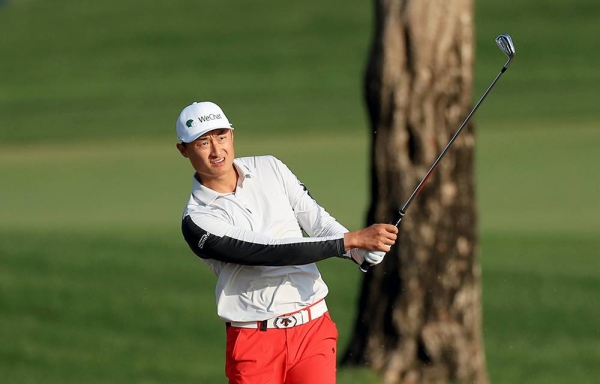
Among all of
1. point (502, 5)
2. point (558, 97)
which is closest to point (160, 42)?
point (502, 5)

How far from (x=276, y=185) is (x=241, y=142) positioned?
2375 cm

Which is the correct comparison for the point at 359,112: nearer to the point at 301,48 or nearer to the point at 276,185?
the point at 301,48

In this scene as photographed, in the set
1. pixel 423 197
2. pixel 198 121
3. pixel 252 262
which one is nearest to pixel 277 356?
pixel 252 262

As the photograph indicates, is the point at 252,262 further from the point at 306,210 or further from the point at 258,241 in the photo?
the point at 306,210

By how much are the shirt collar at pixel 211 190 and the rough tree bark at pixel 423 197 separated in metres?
3.06

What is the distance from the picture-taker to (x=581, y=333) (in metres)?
11.6

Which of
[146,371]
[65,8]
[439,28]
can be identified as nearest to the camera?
[439,28]

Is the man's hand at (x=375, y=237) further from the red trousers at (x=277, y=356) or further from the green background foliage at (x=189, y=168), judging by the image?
the green background foliage at (x=189, y=168)

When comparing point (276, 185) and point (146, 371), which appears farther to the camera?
point (146, 371)

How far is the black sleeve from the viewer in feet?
18.4

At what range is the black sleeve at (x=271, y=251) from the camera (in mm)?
5613

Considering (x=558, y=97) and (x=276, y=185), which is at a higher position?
(x=558, y=97)

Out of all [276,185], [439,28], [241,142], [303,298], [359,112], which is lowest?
[303,298]

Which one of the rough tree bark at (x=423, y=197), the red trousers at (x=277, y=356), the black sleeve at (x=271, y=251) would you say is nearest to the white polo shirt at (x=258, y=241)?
the black sleeve at (x=271, y=251)
